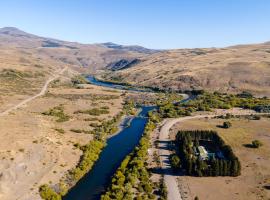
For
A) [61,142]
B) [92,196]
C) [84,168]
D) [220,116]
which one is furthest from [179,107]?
[92,196]

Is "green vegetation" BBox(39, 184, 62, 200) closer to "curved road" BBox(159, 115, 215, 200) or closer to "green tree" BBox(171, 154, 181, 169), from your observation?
"curved road" BBox(159, 115, 215, 200)

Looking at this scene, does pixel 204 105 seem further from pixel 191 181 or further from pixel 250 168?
pixel 191 181

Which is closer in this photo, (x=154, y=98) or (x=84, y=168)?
(x=84, y=168)

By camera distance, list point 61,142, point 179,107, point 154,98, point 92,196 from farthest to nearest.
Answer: point 154,98 < point 179,107 < point 61,142 < point 92,196

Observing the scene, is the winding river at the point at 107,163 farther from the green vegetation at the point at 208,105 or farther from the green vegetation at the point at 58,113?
the green vegetation at the point at 58,113

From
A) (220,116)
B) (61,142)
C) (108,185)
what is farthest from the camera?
(220,116)

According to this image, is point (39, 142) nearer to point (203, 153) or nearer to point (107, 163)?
point (107, 163)
